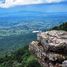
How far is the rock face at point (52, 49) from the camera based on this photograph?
43.0 feet

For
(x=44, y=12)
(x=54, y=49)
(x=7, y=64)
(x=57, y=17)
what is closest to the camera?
(x=54, y=49)

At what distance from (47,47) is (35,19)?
40.7 metres

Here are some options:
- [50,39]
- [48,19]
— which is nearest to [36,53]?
[50,39]

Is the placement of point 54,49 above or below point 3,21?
above

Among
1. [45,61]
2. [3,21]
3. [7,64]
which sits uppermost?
[45,61]

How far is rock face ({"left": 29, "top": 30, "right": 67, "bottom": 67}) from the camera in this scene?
13109mm

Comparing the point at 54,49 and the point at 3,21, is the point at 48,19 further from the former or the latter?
the point at 54,49

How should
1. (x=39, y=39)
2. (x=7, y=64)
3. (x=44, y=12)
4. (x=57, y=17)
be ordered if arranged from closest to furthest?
(x=39, y=39) < (x=7, y=64) < (x=57, y=17) < (x=44, y=12)

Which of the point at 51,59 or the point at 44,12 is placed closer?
the point at 51,59

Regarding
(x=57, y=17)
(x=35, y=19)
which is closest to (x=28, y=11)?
(x=35, y=19)

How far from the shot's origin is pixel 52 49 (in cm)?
1325

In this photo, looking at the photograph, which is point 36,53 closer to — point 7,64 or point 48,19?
point 7,64

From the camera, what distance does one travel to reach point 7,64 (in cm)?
1850

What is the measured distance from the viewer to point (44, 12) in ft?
173
